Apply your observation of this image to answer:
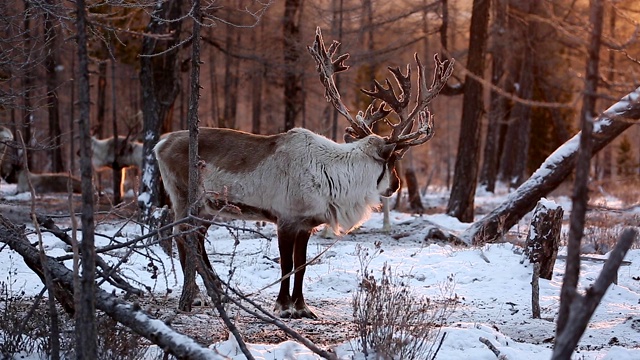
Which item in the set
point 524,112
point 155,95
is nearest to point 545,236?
point 155,95

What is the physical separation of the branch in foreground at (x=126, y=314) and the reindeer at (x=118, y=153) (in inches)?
492

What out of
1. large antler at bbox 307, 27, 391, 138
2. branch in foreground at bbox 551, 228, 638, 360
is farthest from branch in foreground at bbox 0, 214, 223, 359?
large antler at bbox 307, 27, 391, 138

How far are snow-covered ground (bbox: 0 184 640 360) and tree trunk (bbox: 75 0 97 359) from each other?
0.64m

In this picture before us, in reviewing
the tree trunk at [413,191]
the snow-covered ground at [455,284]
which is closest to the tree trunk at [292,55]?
the tree trunk at [413,191]

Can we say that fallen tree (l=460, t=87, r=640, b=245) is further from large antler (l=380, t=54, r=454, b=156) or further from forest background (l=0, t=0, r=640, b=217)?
large antler (l=380, t=54, r=454, b=156)

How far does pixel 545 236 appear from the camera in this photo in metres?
8.24

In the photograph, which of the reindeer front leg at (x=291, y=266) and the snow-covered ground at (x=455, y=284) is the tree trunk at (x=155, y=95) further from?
the reindeer front leg at (x=291, y=266)

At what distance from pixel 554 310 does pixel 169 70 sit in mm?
7247

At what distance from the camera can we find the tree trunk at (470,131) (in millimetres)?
13688

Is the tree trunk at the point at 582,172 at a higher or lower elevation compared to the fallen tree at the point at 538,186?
higher

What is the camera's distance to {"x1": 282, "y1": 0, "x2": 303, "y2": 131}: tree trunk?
16484 mm

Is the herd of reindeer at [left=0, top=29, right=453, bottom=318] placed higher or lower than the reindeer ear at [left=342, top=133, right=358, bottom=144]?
lower

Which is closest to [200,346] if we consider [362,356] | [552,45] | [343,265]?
[362,356]

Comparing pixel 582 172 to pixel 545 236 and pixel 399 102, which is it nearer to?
pixel 399 102
